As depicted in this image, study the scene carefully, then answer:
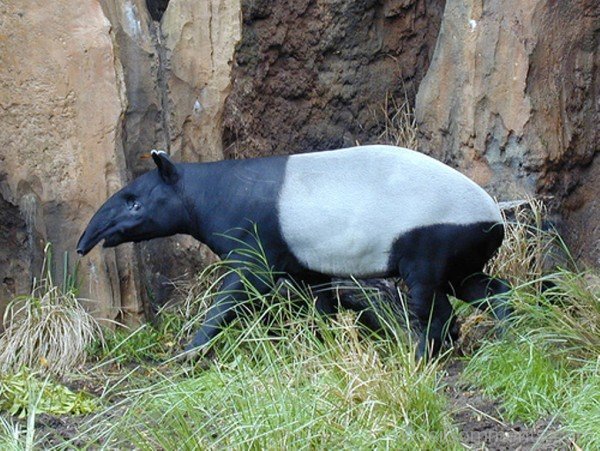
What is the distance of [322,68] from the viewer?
9875 millimetres

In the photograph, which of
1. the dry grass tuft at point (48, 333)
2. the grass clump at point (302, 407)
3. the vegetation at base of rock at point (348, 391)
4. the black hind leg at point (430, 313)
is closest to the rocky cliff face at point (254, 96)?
the dry grass tuft at point (48, 333)

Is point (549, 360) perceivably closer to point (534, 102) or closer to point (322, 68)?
point (534, 102)

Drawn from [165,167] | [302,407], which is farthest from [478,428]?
[165,167]

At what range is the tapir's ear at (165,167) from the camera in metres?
7.30

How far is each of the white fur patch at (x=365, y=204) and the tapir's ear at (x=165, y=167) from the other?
0.77 meters

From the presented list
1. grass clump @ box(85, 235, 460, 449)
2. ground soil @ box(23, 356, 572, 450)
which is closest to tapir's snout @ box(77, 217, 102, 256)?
ground soil @ box(23, 356, 572, 450)

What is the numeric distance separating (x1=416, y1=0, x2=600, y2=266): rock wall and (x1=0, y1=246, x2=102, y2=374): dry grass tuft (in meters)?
3.41

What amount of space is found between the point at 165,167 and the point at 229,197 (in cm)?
47

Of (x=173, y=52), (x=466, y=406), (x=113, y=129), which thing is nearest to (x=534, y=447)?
(x=466, y=406)

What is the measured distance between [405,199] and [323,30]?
10.6 ft

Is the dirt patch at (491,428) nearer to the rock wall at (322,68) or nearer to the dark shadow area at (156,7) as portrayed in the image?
the rock wall at (322,68)

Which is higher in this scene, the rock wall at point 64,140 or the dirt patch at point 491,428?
the rock wall at point 64,140

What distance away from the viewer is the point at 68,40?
7.64m

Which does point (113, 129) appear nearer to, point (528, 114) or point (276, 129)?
point (276, 129)
